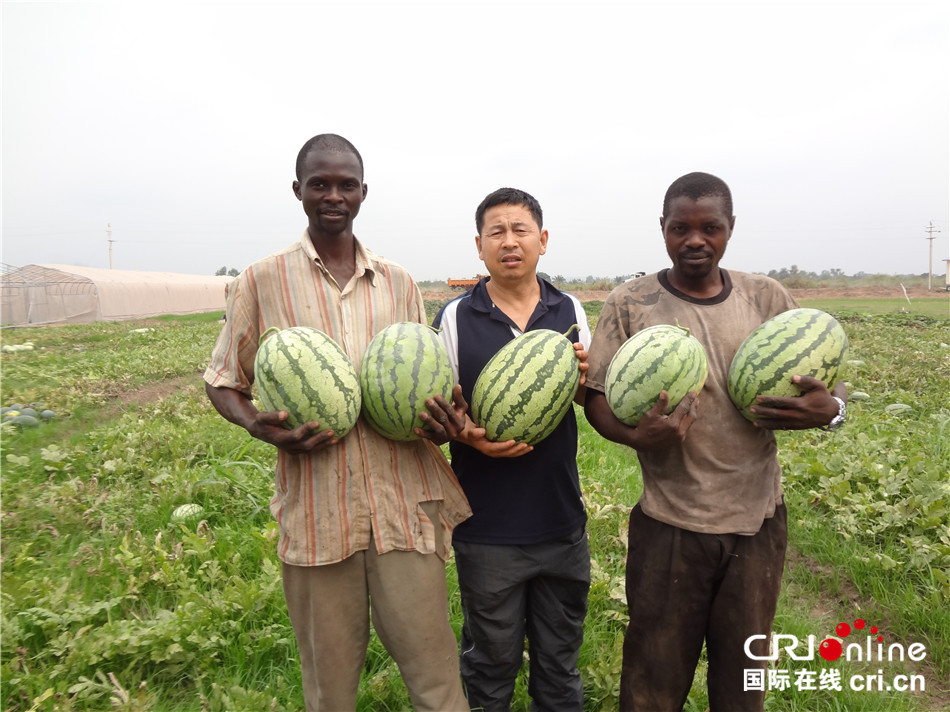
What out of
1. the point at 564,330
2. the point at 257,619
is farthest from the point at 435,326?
the point at 257,619

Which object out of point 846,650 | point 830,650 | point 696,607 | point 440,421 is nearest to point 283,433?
point 440,421

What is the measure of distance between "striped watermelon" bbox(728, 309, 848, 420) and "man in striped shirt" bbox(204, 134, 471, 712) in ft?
4.32

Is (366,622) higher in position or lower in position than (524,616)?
higher

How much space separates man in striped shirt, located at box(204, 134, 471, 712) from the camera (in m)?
2.26

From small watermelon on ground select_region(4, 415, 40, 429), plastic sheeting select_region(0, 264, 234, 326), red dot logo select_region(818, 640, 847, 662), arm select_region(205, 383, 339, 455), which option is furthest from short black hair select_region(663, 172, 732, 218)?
plastic sheeting select_region(0, 264, 234, 326)

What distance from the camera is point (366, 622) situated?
239 centimetres

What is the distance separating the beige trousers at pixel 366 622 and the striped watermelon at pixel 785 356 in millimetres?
1446

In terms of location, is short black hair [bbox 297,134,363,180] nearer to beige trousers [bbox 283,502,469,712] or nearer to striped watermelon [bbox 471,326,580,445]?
striped watermelon [bbox 471,326,580,445]

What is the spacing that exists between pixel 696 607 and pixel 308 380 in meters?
1.88

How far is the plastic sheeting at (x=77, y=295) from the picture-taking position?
33250mm

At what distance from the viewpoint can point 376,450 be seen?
2.37 m

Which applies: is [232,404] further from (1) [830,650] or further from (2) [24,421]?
(2) [24,421]

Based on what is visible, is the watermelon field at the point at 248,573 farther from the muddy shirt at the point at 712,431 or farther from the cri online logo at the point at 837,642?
the muddy shirt at the point at 712,431

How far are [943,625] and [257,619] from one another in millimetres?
3942
